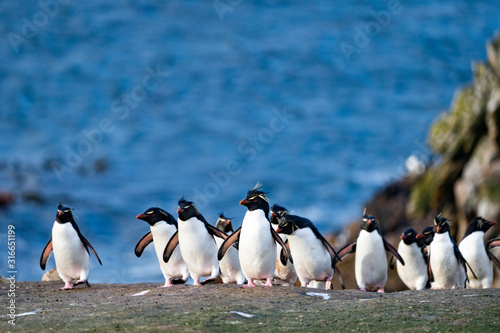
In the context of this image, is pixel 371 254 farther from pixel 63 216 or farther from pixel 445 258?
pixel 63 216

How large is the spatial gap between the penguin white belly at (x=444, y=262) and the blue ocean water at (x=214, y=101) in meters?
15.5

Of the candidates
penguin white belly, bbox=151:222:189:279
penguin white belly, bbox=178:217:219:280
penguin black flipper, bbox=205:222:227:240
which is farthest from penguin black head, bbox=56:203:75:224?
penguin black flipper, bbox=205:222:227:240

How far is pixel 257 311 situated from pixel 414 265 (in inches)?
167

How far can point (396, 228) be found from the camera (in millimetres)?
18109

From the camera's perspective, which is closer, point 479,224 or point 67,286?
point 67,286

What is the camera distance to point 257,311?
22.4ft

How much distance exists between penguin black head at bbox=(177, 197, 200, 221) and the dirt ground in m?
0.82

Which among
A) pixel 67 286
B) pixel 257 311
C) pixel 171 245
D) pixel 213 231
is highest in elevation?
pixel 213 231

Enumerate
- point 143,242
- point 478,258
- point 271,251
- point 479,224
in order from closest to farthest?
point 271,251 → point 143,242 → point 478,258 → point 479,224

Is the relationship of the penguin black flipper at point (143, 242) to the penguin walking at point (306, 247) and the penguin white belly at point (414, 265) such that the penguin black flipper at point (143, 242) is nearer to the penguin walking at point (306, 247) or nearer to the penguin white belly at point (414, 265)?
the penguin walking at point (306, 247)

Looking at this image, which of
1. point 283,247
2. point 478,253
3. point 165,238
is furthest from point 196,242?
point 478,253

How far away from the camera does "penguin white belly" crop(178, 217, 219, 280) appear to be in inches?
346

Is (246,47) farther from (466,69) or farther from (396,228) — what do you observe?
(396,228)

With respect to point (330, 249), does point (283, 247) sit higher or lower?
lower
